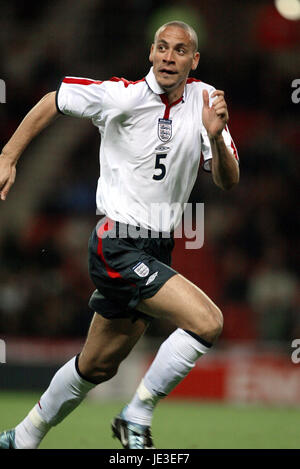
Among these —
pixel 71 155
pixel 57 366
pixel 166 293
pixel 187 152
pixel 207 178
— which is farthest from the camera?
pixel 71 155

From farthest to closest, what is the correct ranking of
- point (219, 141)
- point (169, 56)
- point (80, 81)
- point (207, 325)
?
1. point (80, 81)
2. point (169, 56)
3. point (219, 141)
4. point (207, 325)

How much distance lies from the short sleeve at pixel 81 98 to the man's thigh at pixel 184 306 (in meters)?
1.03

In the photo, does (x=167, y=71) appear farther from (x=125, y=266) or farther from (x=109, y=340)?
(x=109, y=340)

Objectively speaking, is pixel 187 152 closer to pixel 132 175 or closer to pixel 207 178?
pixel 132 175

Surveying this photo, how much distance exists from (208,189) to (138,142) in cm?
835

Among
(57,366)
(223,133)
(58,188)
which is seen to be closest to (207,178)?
(58,188)

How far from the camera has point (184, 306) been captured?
14.6ft

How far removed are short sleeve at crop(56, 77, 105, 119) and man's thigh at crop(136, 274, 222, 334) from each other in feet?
3.37

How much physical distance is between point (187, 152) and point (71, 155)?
32.4ft

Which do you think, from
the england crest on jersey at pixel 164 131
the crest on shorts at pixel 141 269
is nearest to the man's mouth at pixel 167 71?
the england crest on jersey at pixel 164 131

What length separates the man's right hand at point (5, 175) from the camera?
4.64 meters

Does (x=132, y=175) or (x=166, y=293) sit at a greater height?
(x=132, y=175)

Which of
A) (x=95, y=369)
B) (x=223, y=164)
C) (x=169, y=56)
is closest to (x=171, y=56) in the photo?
(x=169, y=56)

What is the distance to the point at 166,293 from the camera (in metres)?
4.52
